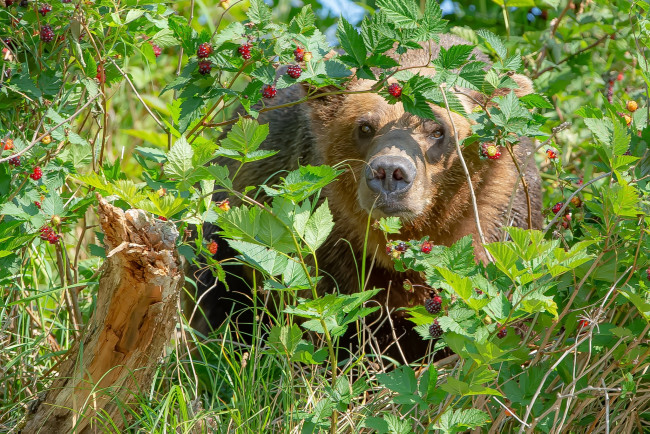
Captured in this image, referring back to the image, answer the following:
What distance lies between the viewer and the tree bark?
9.95ft

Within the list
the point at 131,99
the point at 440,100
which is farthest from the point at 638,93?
the point at 131,99

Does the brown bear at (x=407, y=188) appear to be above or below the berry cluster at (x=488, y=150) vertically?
below

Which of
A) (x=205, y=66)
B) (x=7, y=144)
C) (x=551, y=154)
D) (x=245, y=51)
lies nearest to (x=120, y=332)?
(x=7, y=144)

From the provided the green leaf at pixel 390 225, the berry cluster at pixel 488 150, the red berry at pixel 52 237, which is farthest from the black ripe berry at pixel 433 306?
the red berry at pixel 52 237

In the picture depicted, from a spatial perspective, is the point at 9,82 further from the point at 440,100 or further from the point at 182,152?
the point at 440,100

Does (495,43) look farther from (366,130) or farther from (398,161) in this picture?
(366,130)

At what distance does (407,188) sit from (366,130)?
715 millimetres

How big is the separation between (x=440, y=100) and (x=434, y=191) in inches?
48.0

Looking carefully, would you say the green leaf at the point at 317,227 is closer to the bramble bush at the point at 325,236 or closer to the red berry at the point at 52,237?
the bramble bush at the point at 325,236

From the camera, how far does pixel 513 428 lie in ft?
11.0

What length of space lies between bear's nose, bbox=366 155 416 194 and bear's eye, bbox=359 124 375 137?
2.00 feet

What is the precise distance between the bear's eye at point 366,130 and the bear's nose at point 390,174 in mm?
608

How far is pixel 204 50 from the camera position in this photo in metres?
3.35

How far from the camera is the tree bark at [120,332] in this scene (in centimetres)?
303
